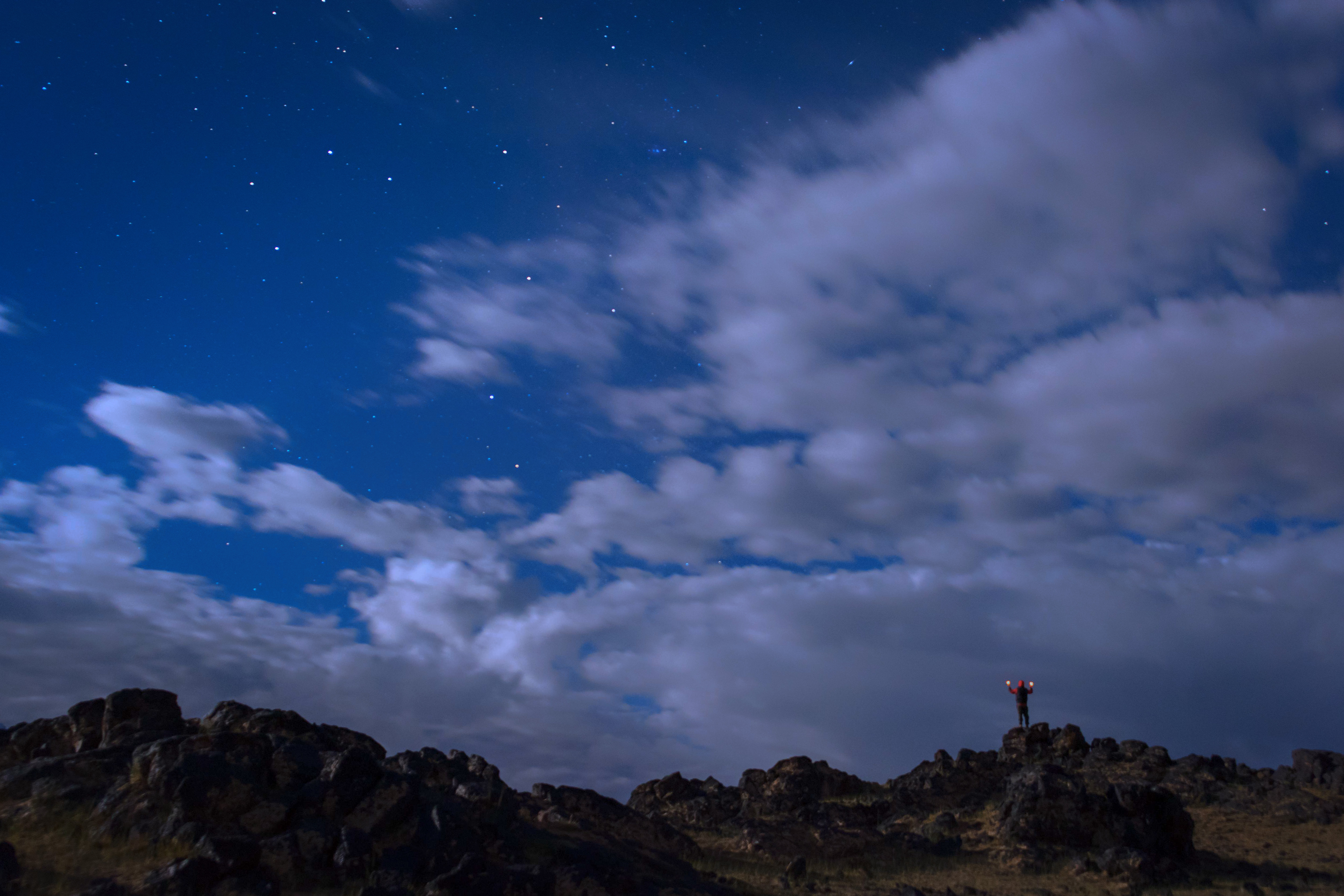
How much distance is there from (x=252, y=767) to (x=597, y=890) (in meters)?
10.3

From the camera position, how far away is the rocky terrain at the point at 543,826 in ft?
Answer: 69.5

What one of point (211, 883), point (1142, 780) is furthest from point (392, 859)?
point (1142, 780)

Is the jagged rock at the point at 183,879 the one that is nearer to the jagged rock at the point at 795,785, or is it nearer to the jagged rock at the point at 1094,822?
the jagged rock at the point at 1094,822

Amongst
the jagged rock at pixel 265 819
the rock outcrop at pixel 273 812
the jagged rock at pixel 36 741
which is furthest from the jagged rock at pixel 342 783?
the jagged rock at pixel 36 741

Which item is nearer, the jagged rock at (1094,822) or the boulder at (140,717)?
the boulder at (140,717)

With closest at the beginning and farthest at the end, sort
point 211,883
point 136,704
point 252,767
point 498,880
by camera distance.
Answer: point 211,883 < point 498,880 < point 252,767 < point 136,704

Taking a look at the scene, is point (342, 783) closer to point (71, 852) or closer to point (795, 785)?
point (71, 852)

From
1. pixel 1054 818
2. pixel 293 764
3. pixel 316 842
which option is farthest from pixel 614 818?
pixel 1054 818

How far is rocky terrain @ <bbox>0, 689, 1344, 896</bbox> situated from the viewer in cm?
2119

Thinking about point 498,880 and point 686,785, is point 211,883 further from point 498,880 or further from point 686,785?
point 686,785

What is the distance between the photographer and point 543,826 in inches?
1227

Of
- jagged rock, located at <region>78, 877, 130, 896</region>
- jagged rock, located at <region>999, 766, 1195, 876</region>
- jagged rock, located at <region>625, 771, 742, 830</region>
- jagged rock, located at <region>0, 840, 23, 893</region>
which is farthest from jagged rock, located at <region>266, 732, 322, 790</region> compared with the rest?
jagged rock, located at <region>999, 766, 1195, 876</region>

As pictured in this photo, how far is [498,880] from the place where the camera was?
22438mm

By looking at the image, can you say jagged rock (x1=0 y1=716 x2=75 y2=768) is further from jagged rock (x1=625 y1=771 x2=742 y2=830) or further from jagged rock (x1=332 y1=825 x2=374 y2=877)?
jagged rock (x1=625 y1=771 x2=742 y2=830)
